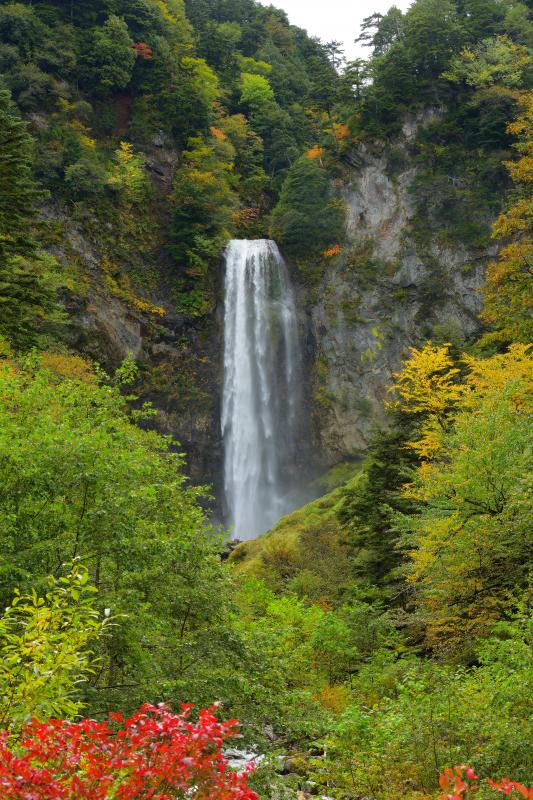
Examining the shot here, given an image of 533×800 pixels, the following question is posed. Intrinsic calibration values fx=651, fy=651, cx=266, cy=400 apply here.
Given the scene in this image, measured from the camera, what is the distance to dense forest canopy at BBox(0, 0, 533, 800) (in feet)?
23.1

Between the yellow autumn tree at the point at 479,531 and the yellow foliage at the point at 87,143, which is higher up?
the yellow foliage at the point at 87,143

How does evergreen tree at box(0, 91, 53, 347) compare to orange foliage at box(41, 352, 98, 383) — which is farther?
orange foliage at box(41, 352, 98, 383)

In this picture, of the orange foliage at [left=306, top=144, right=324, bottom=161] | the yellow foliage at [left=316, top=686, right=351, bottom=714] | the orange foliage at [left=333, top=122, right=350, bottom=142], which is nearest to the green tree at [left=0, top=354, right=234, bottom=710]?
the yellow foliage at [left=316, top=686, right=351, bottom=714]

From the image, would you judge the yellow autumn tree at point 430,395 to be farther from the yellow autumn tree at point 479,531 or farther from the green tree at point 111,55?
the green tree at point 111,55

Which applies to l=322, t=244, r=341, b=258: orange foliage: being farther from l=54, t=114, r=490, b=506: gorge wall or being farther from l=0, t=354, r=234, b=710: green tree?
l=0, t=354, r=234, b=710: green tree

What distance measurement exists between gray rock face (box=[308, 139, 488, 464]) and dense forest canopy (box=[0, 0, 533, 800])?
1.73 ft

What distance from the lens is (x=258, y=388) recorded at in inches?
1551

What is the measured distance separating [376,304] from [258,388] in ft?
29.7

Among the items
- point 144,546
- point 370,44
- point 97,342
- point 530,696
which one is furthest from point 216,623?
point 370,44

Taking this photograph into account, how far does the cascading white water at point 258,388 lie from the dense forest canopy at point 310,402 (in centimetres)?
175

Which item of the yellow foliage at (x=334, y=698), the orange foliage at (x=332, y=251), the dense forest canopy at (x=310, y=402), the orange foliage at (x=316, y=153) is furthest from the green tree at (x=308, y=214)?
the yellow foliage at (x=334, y=698)

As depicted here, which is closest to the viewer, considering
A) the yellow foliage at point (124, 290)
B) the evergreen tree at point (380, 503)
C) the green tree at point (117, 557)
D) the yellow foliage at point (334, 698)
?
the green tree at point (117, 557)

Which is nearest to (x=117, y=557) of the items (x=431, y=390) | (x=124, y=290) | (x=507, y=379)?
(x=507, y=379)

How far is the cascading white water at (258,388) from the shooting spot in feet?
124
